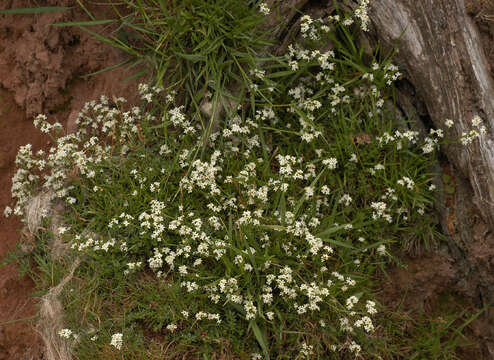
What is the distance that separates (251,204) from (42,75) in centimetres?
233

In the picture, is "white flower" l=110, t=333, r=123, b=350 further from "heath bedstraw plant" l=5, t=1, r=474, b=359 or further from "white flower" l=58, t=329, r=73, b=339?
"white flower" l=58, t=329, r=73, b=339

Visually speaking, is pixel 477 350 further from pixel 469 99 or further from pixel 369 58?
pixel 369 58

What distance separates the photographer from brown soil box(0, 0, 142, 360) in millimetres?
4219

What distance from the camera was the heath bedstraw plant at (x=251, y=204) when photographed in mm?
3424

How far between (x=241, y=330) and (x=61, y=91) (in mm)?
2782

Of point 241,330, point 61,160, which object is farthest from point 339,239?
point 61,160

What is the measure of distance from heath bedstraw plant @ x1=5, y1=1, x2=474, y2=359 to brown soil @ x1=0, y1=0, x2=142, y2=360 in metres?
0.18

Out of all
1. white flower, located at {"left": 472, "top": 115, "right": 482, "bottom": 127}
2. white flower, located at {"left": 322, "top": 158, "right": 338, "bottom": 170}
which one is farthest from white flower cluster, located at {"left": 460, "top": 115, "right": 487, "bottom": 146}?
white flower, located at {"left": 322, "top": 158, "right": 338, "bottom": 170}

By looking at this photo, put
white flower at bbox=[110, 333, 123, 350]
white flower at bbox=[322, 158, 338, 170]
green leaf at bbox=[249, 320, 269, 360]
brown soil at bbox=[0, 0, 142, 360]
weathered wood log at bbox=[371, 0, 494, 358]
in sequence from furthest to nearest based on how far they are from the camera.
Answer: brown soil at bbox=[0, 0, 142, 360] < white flower at bbox=[322, 158, 338, 170] < weathered wood log at bbox=[371, 0, 494, 358] < green leaf at bbox=[249, 320, 269, 360] < white flower at bbox=[110, 333, 123, 350]

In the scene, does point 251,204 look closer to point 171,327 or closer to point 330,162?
point 330,162

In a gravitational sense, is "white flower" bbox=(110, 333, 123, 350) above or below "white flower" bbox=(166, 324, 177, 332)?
above

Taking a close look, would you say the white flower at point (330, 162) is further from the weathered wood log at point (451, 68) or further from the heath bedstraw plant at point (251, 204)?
the weathered wood log at point (451, 68)

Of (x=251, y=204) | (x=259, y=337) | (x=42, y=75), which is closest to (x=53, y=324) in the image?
(x=259, y=337)

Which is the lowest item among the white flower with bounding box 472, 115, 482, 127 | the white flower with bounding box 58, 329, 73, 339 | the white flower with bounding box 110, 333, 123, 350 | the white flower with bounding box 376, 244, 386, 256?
the white flower with bounding box 376, 244, 386, 256
